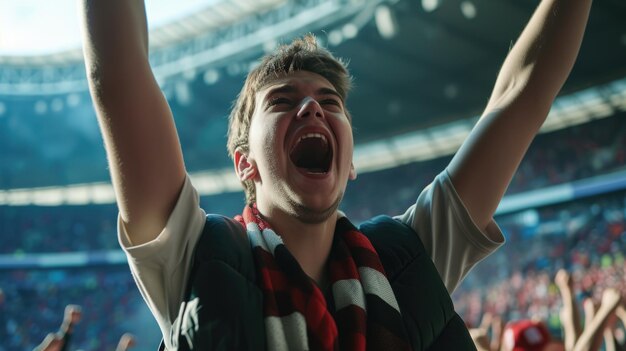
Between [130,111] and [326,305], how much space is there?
1.98ft

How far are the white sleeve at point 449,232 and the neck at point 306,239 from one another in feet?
0.88

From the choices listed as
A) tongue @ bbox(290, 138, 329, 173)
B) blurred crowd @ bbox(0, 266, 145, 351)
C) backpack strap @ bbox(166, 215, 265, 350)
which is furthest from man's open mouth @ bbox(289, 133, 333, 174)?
blurred crowd @ bbox(0, 266, 145, 351)

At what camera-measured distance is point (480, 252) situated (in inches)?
64.6

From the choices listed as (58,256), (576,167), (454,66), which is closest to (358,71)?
(454,66)

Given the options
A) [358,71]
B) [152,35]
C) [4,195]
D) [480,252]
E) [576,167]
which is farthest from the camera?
[4,195]

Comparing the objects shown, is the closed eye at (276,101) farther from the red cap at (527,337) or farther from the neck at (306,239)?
the red cap at (527,337)

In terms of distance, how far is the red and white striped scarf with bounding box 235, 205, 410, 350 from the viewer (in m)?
1.28

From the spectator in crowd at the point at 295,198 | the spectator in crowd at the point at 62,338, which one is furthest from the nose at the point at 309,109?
the spectator in crowd at the point at 62,338

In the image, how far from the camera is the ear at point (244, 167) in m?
1.69

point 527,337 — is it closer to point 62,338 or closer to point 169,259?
point 169,259

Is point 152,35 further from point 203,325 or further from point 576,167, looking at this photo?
point 203,325

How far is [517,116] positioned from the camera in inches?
62.9

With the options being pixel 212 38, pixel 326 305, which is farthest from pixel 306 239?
pixel 212 38

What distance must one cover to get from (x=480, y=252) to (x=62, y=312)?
22.3m
